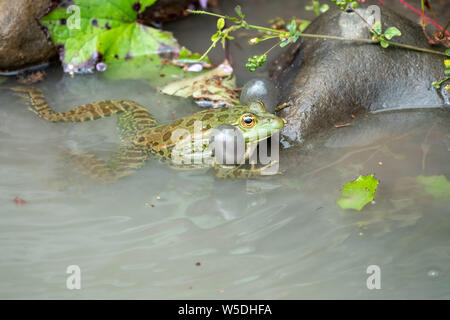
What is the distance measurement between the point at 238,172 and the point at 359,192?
952 mm

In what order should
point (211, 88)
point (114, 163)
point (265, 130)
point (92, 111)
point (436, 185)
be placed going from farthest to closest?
1. point (211, 88)
2. point (92, 111)
3. point (114, 163)
4. point (265, 130)
5. point (436, 185)

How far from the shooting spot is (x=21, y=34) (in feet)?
14.9

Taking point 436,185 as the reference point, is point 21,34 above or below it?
above

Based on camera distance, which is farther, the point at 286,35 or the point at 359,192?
the point at 286,35

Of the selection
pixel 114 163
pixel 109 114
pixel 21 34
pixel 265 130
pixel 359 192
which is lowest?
pixel 359 192

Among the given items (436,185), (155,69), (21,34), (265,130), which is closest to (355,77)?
(265,130)

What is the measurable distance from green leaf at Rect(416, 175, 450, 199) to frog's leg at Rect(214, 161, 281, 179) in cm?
114

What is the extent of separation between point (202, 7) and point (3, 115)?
2.59 metres

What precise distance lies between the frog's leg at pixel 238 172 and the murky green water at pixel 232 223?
58 millimetres

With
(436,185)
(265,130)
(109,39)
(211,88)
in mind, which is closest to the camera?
(436,185)

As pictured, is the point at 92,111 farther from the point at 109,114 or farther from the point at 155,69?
the point at 155,69

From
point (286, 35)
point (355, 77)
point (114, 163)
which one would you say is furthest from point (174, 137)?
point (355, 77)

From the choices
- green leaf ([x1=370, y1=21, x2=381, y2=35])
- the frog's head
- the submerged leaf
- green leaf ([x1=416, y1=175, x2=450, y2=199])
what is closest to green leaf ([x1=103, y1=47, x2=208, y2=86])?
the submerged leaf
